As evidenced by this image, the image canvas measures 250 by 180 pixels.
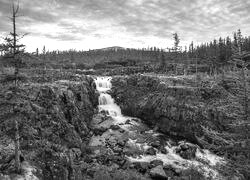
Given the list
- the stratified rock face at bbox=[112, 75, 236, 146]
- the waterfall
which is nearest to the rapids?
the waterfall

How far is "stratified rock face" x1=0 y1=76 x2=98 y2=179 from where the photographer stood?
742 inches

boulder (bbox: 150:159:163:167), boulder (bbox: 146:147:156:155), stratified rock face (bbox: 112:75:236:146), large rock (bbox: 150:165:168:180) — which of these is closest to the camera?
large rock (bbox: 150:165:168:180)

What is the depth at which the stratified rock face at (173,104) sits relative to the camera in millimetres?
35438

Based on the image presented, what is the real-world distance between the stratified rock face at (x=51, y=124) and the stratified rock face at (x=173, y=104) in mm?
11464

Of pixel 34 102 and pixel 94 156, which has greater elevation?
pixel 34 102

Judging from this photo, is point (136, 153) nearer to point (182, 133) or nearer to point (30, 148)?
point (182, 133)

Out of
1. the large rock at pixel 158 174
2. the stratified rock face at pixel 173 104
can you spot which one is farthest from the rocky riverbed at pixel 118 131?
the large rock at pixel 158 174

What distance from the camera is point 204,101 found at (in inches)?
1524

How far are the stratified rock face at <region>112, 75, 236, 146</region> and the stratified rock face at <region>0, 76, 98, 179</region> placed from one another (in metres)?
11.5

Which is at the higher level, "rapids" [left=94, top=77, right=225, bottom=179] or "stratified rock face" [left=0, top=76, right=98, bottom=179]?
"stratified rock face" [left=0, top=76, right=98, bottom=179]

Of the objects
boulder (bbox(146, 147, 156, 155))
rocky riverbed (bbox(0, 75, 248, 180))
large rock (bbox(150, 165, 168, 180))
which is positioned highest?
rocky riverbed (bbox(0, 75, 248, 180))

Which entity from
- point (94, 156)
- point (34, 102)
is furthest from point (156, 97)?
point (34, 102)

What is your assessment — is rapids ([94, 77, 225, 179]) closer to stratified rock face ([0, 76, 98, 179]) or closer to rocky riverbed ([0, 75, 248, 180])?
rocky riverbed ([0, 75, 248, 180])

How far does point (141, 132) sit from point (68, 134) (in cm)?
A: 1491
